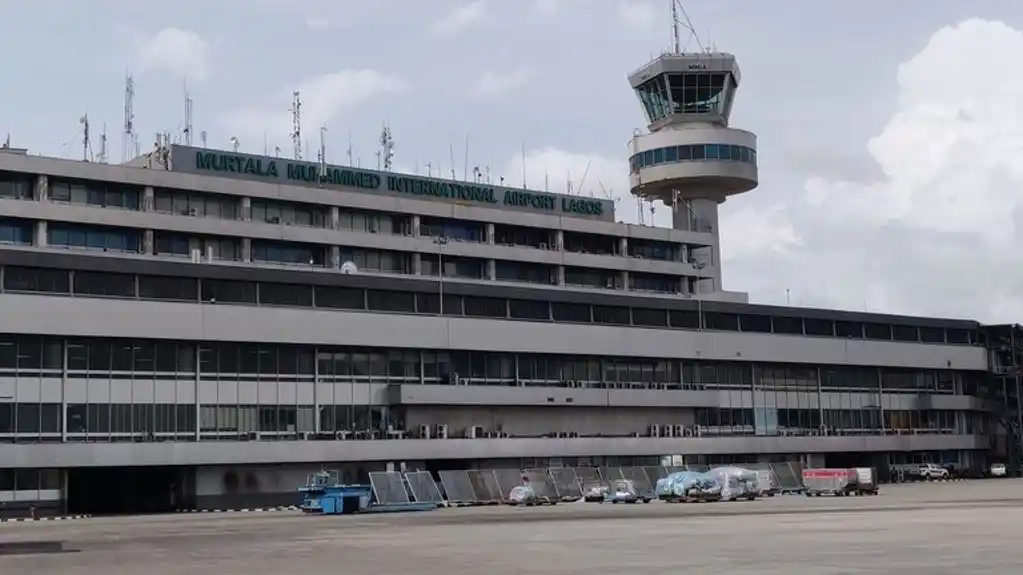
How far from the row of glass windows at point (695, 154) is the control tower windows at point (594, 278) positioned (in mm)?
14982

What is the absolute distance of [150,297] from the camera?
82.8 metres

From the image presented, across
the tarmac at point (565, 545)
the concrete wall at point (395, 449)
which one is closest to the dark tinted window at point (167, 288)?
the concrete wall at point (395, 449)

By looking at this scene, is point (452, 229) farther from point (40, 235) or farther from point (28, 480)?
point (28, 480)

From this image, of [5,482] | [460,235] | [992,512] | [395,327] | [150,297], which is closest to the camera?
[992,512]

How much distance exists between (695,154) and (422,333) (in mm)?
44953

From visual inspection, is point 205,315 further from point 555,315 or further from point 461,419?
point 555,315

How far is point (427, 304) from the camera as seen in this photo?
96.3 m

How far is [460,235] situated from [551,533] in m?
70.6

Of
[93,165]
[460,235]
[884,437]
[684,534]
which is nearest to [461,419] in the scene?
[460,235]

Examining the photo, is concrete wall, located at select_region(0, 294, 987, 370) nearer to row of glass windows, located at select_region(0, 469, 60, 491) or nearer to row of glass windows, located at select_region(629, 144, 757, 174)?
row of glass windows, located at select_region(0, 469, 60, 491)

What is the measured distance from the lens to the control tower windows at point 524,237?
381 feet

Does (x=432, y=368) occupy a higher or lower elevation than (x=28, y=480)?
higher

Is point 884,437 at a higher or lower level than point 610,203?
lower

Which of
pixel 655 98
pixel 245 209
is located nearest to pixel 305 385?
pixel 245 209
